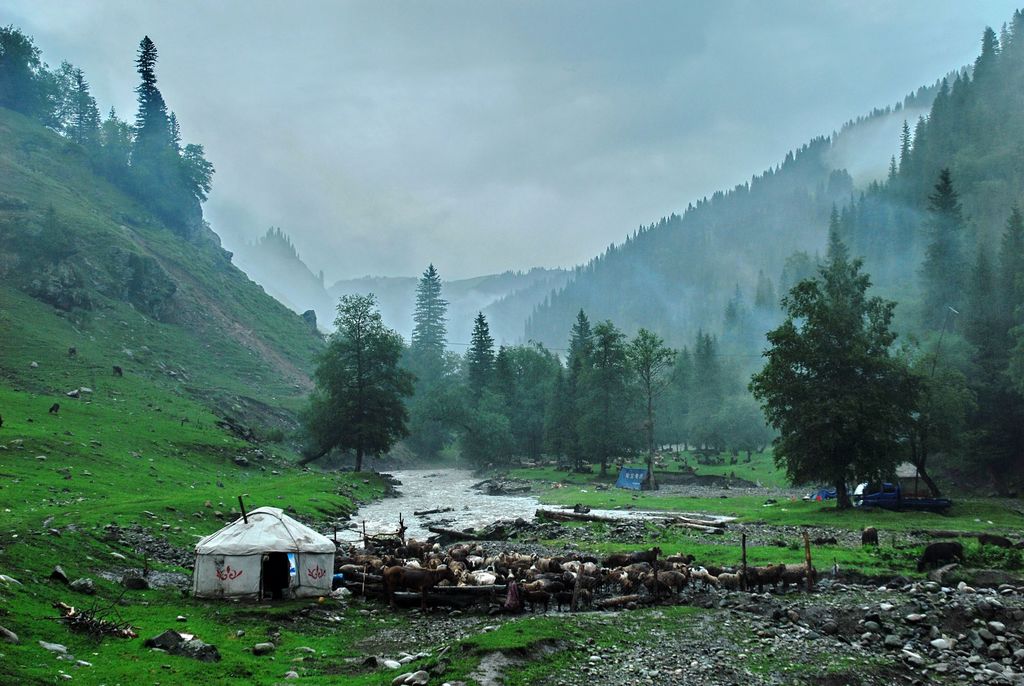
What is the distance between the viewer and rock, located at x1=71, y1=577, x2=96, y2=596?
18.9 m

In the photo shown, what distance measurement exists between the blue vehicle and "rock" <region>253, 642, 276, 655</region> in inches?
1653

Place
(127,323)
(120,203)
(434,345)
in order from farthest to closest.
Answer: (434,345), (120,203), (127,323)

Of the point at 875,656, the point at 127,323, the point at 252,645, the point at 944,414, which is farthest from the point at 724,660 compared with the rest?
the point at 127,323

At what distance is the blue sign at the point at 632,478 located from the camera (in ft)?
250

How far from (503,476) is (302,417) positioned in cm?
2867

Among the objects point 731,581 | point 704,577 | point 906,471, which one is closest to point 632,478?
point 906,471

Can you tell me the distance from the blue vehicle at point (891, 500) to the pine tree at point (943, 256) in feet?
211

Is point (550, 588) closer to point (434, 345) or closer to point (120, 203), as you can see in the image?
point (120, 203)

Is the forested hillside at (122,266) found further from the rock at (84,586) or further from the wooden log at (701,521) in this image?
the wooden log at (701,521)

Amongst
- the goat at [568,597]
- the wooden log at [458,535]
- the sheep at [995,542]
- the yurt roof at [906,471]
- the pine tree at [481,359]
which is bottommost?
the wooden log at [458,535]

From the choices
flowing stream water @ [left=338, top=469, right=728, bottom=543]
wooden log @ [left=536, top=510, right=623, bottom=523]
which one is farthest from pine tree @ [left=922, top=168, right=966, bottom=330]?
wooden log @ [left=536, top=510, right=623, bottom=523]

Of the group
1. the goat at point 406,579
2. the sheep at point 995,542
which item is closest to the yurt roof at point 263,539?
the goat at point 406,579

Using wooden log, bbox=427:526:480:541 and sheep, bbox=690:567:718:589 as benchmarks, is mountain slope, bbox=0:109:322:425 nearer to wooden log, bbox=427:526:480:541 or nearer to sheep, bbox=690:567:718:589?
wooden log, bbox=427:526:480:541

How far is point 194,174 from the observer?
14925cm
